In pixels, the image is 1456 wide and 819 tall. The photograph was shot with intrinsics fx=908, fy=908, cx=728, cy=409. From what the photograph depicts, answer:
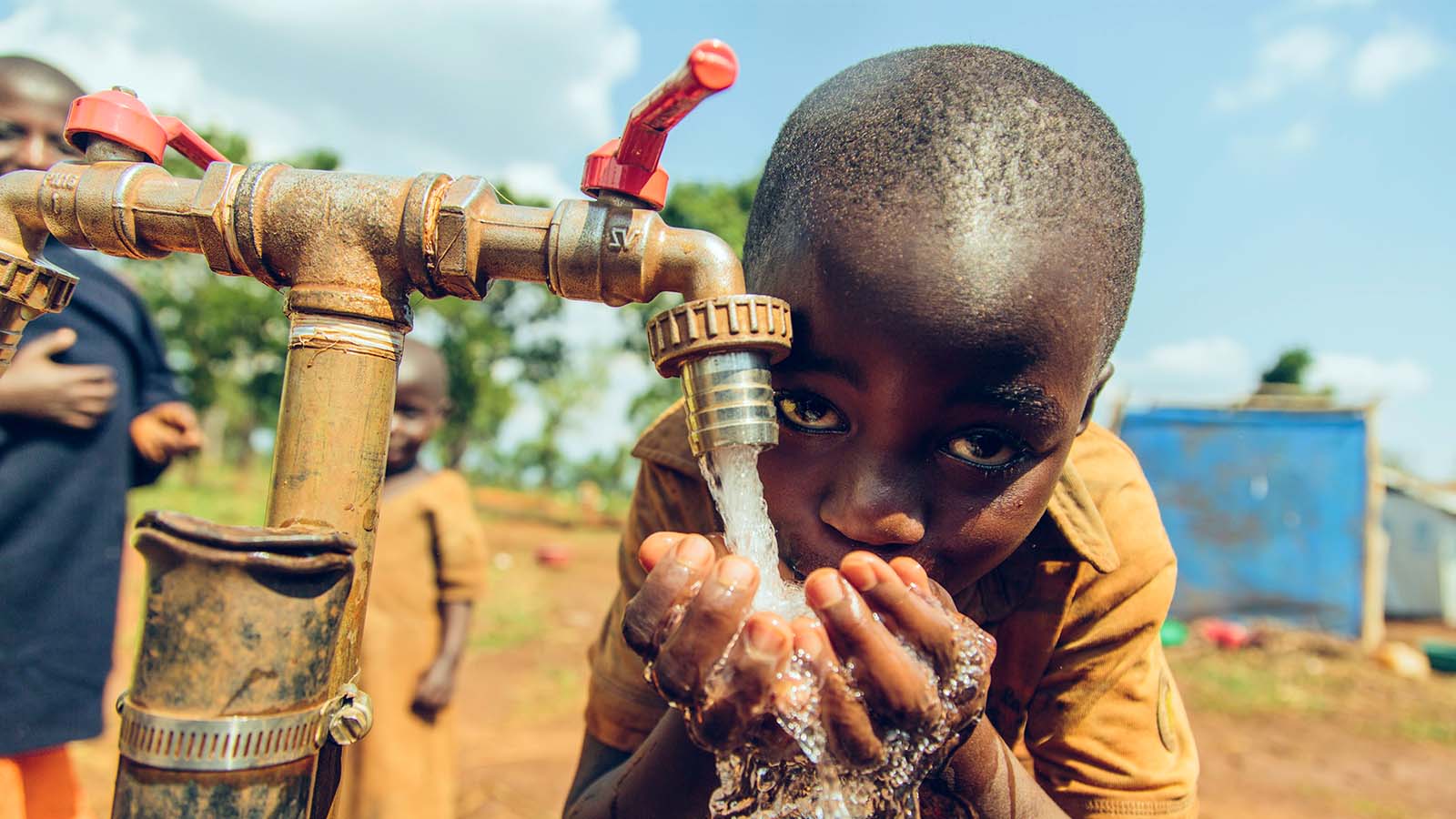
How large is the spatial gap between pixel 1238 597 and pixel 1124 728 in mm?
10128

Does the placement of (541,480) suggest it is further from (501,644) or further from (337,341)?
(337,341)

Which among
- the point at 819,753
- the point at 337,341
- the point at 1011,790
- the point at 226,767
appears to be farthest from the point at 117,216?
the point at 1011,790

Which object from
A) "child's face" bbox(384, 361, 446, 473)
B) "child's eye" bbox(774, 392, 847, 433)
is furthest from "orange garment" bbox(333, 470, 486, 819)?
"child's eye" bbox(774, 392, 847, 433)

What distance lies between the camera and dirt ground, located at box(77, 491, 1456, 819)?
4582mm

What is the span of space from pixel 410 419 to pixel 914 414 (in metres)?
3.17

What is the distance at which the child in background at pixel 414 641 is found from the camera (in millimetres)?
3213

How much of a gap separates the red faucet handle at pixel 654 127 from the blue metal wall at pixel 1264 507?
10.5m

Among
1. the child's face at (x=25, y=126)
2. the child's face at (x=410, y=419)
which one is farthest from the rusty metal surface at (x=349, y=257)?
the child's face at (x=410, y=419)

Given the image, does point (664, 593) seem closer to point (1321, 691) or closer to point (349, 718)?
point (349, 718)

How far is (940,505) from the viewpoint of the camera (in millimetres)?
1089

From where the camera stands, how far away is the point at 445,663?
3.38 meters

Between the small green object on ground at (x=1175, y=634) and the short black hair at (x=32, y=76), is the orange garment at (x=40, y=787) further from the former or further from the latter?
the small green object on ground at (x=1175, y=634)

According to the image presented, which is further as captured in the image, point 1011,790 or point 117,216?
point 1011,790

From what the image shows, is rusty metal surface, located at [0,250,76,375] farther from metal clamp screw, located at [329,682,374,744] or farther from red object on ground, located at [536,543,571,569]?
red object on ground, located at [536,543,571,569]
